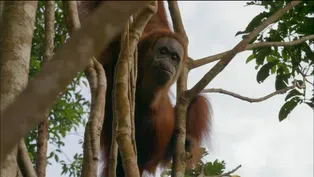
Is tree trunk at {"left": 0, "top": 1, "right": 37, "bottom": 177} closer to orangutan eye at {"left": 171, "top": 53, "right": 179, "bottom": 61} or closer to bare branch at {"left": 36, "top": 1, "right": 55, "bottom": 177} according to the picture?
bare branch at {"left": 36, "top": 1, "right": 55, "bottom": 177}

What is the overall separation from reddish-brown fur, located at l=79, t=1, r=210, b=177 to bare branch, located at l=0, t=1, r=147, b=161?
365 cm

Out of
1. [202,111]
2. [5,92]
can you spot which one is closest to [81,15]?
[202,111]

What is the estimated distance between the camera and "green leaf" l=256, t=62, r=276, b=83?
430 centimetres

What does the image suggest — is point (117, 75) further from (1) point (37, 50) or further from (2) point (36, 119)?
(1) point (37, 50)

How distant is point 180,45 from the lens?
5070 millimetres

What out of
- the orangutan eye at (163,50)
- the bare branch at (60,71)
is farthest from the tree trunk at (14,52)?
the orangutan eye at (163,50)

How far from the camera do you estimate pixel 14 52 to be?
1.68 metres

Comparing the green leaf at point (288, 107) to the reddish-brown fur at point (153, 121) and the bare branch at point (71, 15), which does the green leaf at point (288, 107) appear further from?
the bare branch at point (71, 15)

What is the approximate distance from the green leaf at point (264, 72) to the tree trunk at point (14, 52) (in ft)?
9.22

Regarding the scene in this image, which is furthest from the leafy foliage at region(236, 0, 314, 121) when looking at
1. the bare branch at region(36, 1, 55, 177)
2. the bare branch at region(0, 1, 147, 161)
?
the bare branch at region(0, 1, 147, 161)

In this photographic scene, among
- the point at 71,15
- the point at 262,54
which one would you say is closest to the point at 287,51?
the point at 262,54

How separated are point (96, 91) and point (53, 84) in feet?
5.33

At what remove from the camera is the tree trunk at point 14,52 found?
1611 mm

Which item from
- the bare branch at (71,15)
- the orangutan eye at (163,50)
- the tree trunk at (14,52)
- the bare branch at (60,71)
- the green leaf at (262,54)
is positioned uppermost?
the orangutan eye at (163,50)
